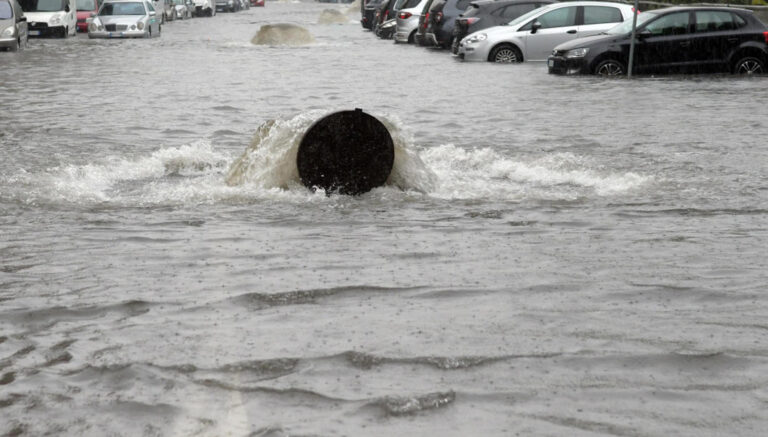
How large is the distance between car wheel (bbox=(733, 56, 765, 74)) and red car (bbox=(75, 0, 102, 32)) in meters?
27.7

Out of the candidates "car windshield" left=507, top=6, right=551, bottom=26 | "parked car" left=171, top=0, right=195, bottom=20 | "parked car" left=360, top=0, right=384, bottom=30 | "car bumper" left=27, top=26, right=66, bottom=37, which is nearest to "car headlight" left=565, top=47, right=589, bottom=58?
"car windshield" left=507, top=6, right=551, bottom=26

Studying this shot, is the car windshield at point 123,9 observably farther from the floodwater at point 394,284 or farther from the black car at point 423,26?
the floodwater at point 394,284

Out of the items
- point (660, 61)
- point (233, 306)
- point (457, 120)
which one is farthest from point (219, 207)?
point (660, 61)

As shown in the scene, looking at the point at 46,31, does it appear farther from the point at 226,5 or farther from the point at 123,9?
the point at 226,5

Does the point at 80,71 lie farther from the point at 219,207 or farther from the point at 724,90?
the point at 219,207

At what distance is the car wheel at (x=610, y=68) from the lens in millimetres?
23328

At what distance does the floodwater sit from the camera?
4.82 meters

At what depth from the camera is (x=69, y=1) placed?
42875mm

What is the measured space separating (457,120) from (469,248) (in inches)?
345

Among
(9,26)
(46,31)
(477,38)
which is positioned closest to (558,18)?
(477,38)

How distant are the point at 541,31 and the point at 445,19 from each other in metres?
7.04

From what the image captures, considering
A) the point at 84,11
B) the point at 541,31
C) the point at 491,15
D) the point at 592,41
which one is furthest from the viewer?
the point at 84,11

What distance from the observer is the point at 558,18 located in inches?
1069

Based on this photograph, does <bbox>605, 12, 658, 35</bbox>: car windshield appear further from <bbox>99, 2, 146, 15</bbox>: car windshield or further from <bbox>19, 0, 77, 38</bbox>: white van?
<bbox>99, 2, 146, 15</bbox>: car windshield
